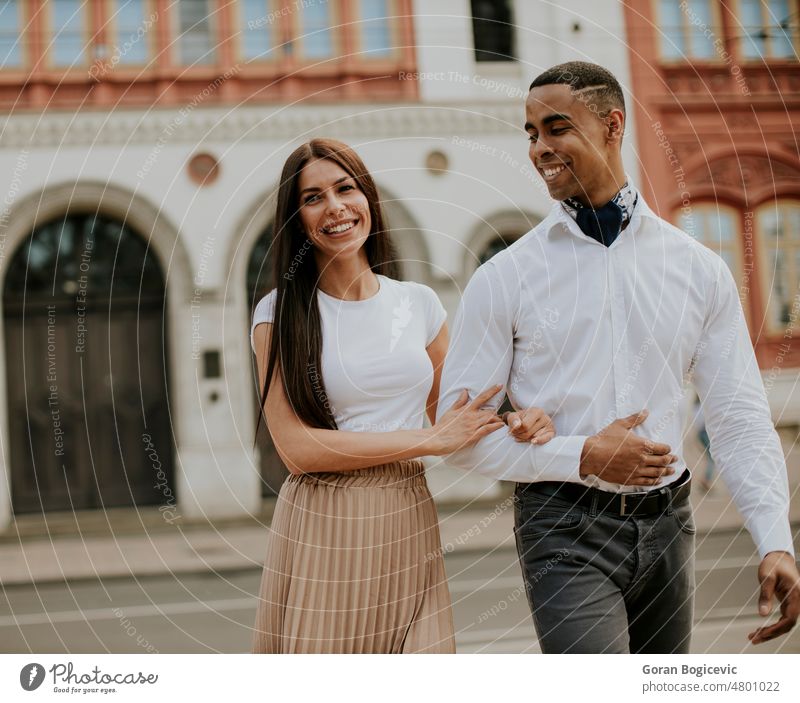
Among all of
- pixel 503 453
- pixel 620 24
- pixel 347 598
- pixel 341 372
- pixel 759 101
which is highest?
pixel 620 24

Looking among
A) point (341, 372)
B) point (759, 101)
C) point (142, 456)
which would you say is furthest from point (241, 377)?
point (759, 101)

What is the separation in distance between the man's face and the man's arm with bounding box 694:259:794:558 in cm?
32

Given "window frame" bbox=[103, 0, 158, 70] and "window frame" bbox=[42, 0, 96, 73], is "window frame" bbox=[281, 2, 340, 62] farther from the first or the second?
"window frame" bbox=[42, 0, 96, 73]

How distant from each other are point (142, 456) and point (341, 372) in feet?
11.2

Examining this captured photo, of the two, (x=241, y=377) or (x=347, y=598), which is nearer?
(x=347, y=598)

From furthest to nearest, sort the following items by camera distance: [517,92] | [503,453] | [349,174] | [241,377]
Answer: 1. [241,377]
2. [517,92]
3. [349,174]
4. [503,453]

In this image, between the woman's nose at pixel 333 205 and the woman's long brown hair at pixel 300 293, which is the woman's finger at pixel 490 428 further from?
the woman's nose at pixel 333 205

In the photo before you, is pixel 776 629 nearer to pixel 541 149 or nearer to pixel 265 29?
pixel 541 149

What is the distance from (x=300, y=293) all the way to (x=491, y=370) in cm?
45

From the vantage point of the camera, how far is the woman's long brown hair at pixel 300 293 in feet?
6.46

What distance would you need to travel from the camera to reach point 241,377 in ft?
12.7
